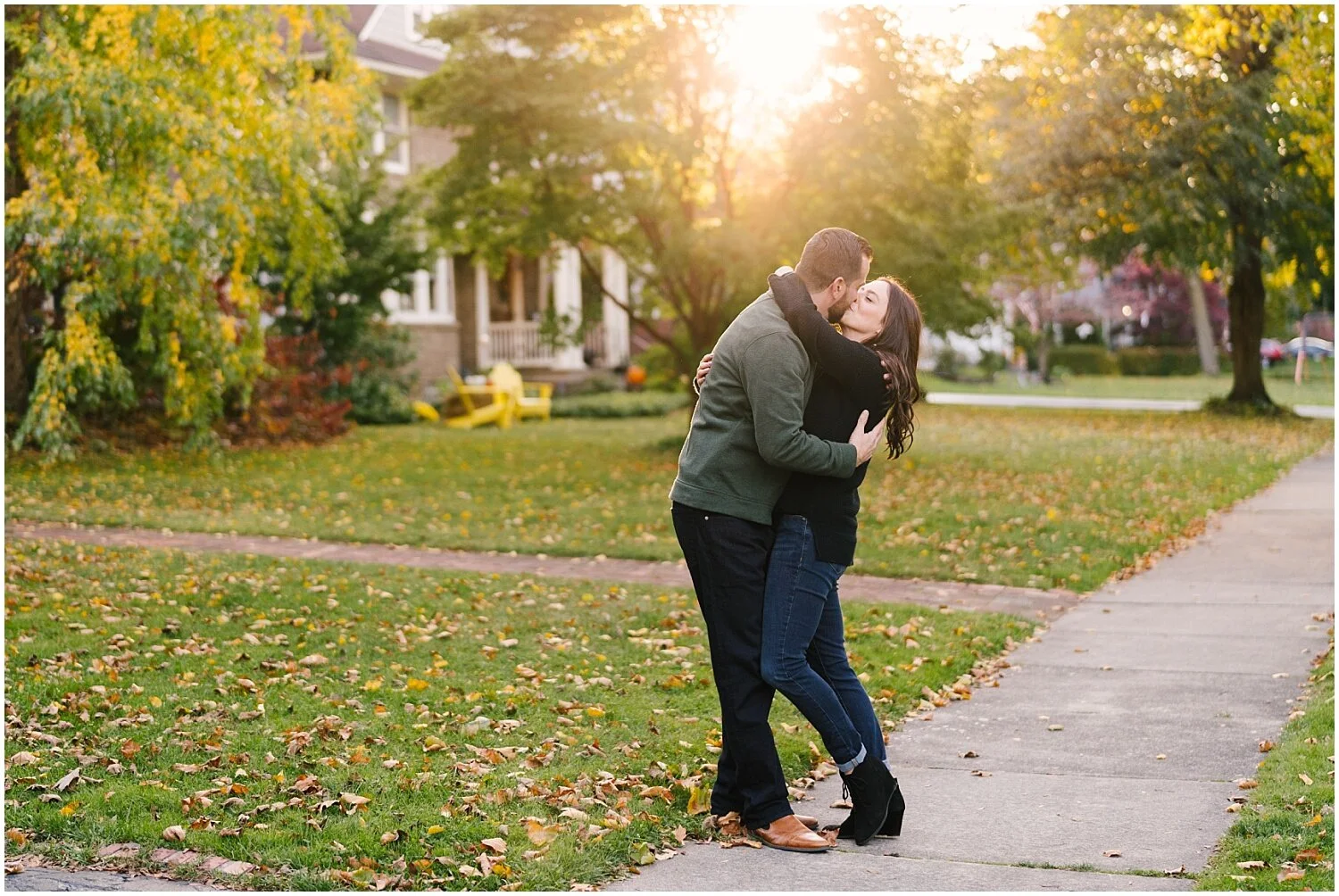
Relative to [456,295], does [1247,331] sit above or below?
below

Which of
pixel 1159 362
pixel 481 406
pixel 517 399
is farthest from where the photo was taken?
pixel 1159 362

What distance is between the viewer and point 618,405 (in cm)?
2709

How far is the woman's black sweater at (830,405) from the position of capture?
4805 millimetres

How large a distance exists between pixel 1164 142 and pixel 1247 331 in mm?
4698

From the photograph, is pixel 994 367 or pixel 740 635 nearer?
pixel 740 635

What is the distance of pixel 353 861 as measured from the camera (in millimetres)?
4691

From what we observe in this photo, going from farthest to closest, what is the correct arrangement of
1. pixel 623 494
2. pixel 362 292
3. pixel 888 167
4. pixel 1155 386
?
pixel 1155 386, pixel 362 292, pixel 888 167, pixel 623 494

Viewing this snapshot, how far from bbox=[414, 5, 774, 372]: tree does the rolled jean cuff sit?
11199mm

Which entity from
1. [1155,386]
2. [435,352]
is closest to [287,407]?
[435,352]

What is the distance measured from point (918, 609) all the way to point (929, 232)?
7827 millimetres

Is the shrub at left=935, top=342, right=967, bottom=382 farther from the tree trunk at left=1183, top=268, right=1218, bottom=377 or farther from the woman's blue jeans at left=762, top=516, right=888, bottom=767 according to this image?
the woman's blue jeans at left=762, top=516, right=888, bottom=767

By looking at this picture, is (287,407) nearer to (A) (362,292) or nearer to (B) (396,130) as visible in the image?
(A) (362,292)

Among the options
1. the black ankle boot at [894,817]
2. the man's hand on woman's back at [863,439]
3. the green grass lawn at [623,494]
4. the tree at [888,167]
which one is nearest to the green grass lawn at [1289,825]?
the black ankle boot at [894,817]

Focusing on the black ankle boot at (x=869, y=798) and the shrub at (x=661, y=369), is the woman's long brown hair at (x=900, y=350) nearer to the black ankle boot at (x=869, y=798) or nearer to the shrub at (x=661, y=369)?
the black ankle boot at (x=869, y=798)
